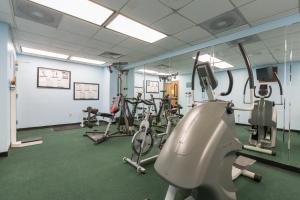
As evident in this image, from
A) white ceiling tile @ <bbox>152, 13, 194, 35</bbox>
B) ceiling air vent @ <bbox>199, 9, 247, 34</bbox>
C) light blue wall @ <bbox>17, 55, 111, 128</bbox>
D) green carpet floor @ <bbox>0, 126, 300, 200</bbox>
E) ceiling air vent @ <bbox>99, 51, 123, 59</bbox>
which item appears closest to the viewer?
green carpet floor @ <bbox>0, 126, 300, 200</bbox>

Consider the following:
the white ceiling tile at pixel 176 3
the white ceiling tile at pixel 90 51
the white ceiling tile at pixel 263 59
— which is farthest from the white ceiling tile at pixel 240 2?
the white ceiling tile at pixel 90 51

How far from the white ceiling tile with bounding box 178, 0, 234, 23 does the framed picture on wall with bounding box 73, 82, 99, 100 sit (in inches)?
203

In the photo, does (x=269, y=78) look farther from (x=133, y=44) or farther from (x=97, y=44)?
(x=97, y=44)

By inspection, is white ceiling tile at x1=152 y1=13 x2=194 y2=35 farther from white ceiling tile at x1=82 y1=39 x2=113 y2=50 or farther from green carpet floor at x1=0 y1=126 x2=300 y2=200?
green carpet floor at x1=0 y1=126 x2=300 y2=200

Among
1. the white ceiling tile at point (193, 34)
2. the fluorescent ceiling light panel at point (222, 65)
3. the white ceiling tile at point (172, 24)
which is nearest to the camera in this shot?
the white ceiling tile at point (172, 24)

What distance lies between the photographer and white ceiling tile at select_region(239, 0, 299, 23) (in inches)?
88.5

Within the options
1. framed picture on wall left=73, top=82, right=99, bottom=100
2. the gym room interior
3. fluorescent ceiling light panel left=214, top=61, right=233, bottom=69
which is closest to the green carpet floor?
the gym room interior

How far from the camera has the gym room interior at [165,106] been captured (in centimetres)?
127

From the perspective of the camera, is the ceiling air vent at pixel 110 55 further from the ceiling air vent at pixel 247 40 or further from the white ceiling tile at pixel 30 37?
the ceiling air vent at pixel 247 40

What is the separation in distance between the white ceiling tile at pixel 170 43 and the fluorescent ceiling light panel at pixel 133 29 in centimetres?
19

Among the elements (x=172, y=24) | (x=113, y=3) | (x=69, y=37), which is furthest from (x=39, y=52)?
(x=172, y=24)

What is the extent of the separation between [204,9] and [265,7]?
36.8 inches

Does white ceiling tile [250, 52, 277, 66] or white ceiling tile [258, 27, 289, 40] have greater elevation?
white ceiling tile [258, 27, 289, 40]

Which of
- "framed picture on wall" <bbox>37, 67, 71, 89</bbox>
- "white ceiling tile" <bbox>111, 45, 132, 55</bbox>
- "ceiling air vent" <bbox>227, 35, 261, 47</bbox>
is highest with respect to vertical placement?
"white ceiling tile" <bbox>111, 45, 132, 55</bbox>
